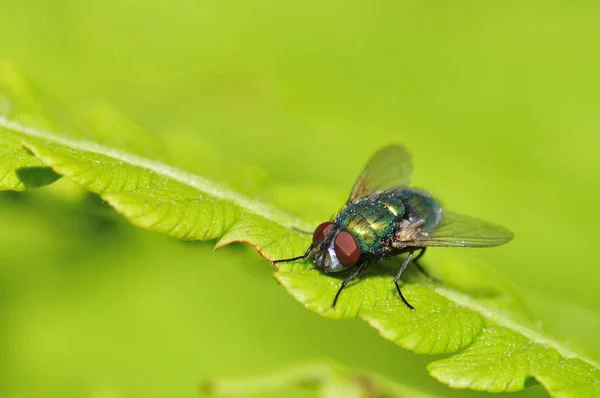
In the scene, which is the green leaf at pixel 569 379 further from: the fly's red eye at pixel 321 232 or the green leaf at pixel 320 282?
the fly's red eye at pixel 321 232

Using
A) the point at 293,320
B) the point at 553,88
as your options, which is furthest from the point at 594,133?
the point at 293,320

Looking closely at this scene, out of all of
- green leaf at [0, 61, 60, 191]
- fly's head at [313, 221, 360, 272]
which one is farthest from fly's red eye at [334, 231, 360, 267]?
green leaf at [0, 61, 60, 191]

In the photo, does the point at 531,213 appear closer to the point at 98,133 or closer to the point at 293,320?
the point at 293,320

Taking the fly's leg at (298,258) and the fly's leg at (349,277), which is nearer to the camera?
the fly's leg at (349,277)

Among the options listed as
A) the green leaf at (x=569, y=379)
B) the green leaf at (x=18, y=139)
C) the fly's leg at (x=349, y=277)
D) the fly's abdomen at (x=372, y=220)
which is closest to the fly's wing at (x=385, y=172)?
the fly's abdomen at (x=372, y=220)

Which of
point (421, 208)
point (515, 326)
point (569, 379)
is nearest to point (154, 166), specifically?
point (421, 208)

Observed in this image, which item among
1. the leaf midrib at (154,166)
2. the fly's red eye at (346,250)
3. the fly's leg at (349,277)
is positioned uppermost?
the leaf midrib at (154,166)

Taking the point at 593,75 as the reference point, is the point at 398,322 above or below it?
below

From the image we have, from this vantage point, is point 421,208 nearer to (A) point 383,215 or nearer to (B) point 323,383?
(A) point 383,215
